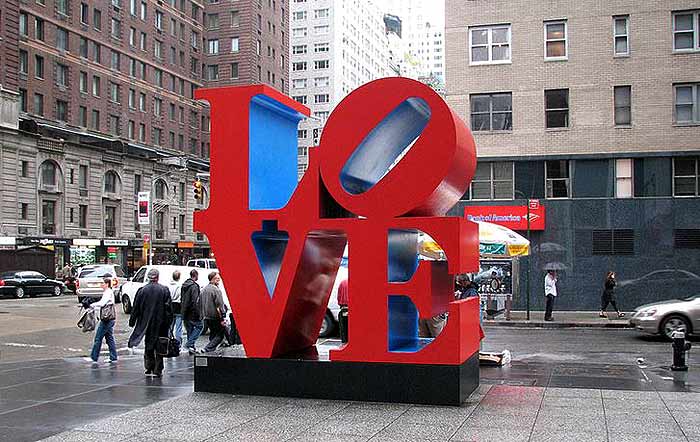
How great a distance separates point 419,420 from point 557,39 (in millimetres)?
24301

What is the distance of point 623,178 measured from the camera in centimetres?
2900

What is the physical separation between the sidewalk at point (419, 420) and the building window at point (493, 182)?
19.5 meters

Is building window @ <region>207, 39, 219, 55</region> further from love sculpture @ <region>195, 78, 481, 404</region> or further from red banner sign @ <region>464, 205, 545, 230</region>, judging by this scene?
love sculpture @ <region>195, 78, 481, 404</region>

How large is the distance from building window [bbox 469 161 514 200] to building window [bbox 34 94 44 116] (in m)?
44.4

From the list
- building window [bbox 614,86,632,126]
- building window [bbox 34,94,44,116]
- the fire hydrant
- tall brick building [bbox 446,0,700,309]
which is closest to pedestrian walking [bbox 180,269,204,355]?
the fire hydrant

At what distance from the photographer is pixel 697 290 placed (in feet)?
92.2

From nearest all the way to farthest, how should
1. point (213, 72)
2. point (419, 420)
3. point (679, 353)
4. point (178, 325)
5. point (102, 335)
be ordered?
point (419, 420)
point (679, 353)
point (102, 335)
point (178, 325)
point (213, 72)

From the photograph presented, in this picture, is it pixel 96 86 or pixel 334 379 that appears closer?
pixel 334 379

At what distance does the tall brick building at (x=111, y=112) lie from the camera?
56781 mm

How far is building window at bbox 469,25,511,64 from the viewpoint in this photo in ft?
99.9

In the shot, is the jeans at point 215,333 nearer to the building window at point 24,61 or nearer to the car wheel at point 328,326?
the car wheel at point 328,326

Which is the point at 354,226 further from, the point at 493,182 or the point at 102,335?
the point at 493,182

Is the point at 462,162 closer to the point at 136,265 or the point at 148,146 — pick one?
the point at 136,265

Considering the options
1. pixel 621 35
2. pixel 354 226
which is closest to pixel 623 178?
pixel 621 35
